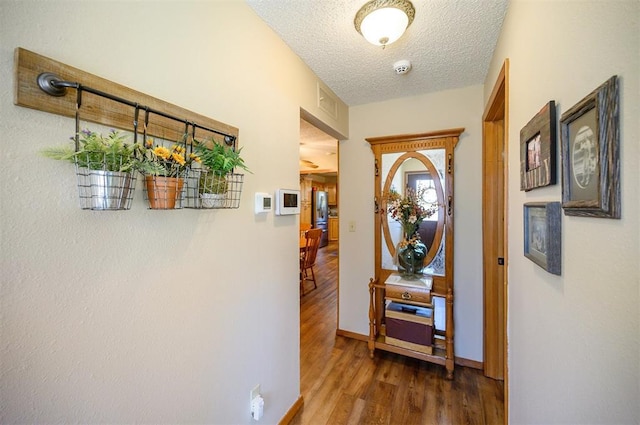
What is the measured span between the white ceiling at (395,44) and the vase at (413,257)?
1374 millimetres

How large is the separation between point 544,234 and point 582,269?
23 centimetres

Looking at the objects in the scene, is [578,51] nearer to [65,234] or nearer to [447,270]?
[65,234]

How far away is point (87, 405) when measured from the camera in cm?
73

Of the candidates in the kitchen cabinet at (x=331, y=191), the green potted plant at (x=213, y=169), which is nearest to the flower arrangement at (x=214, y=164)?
the green potted plant at (x=213, y=169)

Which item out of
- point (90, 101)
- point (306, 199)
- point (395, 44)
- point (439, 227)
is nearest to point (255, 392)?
point (90, 101)

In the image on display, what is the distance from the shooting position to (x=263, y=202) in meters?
1.40

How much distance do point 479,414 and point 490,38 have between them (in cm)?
242

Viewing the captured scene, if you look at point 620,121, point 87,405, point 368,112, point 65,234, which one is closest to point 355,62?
point 368,112

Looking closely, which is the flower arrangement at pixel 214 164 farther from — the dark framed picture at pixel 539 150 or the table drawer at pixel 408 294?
the table drawer at pixel 408 294

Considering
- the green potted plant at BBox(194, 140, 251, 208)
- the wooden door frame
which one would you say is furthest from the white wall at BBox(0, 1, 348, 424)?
the wooden door frame

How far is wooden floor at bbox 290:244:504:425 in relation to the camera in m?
1.67

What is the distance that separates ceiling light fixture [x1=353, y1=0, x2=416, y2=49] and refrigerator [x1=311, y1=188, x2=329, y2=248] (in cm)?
665

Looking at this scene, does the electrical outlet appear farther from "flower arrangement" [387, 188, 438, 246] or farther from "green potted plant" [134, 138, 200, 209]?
"flower arrangement" [387, 188, 438, 246]

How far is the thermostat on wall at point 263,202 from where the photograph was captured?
4.51 feet
